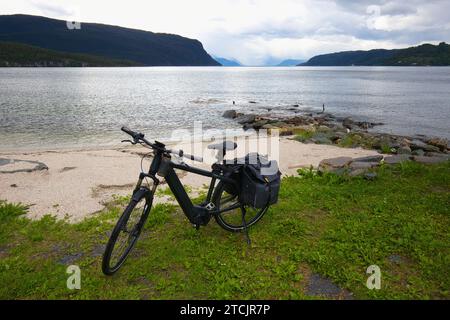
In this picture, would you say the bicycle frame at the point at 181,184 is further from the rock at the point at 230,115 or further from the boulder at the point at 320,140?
the rock at the point at 230,115

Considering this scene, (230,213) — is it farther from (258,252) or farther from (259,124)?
(259,124)

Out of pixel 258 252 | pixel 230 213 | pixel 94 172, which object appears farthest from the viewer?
pixel 94 172

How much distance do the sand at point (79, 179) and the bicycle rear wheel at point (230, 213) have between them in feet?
5.04

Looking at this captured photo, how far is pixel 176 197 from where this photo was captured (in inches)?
243

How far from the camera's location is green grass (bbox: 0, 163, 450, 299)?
518 cm

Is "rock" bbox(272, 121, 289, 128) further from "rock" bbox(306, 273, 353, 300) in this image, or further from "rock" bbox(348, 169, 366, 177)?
"rock" bbox(306, 273, 353, 300)

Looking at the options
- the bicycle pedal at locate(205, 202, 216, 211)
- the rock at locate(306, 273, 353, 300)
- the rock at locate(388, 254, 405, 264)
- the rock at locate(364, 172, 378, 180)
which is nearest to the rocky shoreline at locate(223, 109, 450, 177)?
the rock at locate(364, 172, 378, 180)

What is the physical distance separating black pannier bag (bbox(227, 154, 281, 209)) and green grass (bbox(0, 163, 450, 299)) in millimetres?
891

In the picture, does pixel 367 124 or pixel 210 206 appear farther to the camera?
pixel 367 124

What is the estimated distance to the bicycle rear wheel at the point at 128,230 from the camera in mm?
5234

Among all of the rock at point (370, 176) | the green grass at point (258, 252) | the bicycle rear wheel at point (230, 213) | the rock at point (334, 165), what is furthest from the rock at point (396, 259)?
the rock at point (334, 165)

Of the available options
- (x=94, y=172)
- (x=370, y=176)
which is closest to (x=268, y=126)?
(x=370, y=176)

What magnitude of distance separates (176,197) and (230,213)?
2179mm
